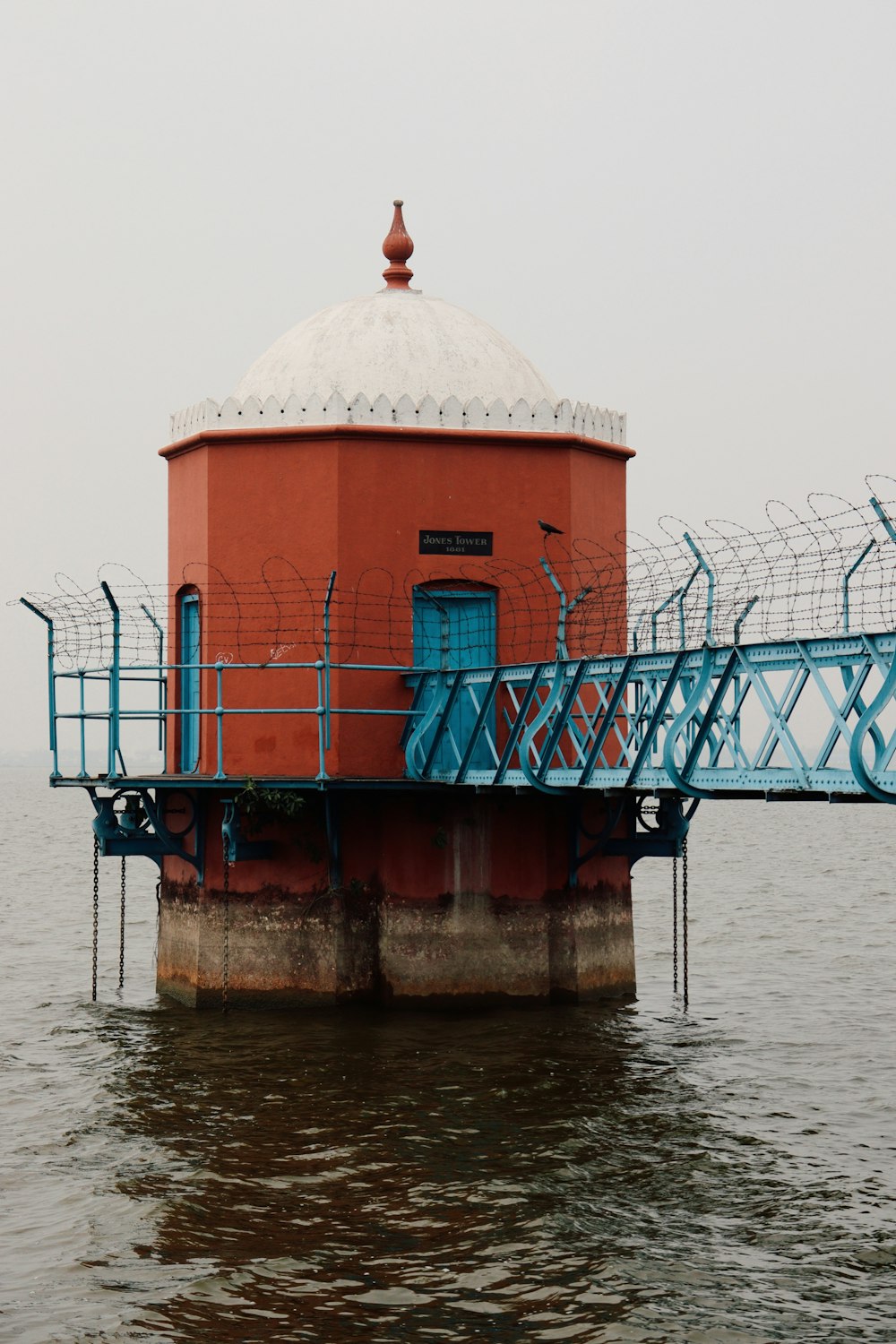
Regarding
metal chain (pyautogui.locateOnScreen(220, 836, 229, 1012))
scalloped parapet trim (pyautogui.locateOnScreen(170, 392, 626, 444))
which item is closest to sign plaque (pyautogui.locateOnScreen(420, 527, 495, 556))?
scalloped parapet trim (pyautogui.locateOnScreen(170, 392, 626, 444))

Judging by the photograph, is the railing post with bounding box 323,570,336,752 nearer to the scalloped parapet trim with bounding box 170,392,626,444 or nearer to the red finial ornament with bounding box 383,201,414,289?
the scalloped parapet trim with bounding box 170,392,626,444

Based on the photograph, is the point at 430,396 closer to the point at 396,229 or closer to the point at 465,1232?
the point at 396,229

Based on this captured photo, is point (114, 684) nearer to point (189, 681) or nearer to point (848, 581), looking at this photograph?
point (189, 681)

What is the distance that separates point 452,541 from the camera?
66.8 ft

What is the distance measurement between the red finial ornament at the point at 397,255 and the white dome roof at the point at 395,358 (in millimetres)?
729

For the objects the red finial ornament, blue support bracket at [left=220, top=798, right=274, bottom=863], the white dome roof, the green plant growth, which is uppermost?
the red finial ornament

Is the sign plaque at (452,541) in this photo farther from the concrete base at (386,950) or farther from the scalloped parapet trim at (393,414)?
the concrete base at (386,950)

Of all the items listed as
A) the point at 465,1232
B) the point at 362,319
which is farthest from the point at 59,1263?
the point at 362,319

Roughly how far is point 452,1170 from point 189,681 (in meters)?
8.94

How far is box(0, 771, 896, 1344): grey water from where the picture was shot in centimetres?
1142

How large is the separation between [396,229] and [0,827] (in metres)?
77.0

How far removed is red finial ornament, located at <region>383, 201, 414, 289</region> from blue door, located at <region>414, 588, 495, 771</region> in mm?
5053

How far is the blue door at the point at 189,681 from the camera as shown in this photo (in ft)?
70.5

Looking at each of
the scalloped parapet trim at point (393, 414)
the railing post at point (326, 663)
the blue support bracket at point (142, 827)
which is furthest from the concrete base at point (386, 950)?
the scalloped parapet trim at point (393, 414)
